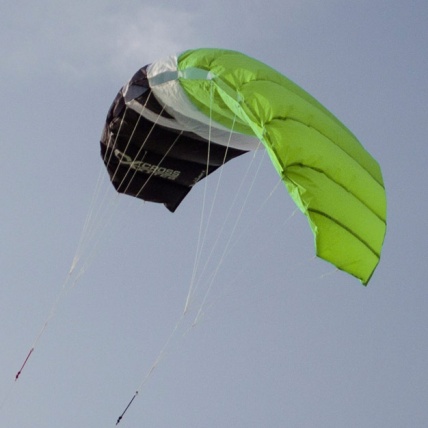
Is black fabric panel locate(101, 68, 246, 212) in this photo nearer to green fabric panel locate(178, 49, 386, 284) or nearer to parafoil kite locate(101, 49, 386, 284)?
parafoil kite locate(101, 49, 386, 284)

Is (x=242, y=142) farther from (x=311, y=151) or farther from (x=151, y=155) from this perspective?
(x=311, y=151)

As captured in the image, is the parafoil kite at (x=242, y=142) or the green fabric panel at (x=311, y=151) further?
the parafoil kite at (x=242, y=142)

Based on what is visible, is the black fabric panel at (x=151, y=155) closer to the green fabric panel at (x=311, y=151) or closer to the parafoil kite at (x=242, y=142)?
the parafoil kite at (x=242, y=142)

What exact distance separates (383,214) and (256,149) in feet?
9.02

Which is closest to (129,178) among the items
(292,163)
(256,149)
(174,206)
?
(174,206)

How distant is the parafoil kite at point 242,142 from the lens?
11.7 m

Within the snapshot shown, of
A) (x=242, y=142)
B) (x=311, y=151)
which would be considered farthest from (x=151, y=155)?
(x=311, y=151)

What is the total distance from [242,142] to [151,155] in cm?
132

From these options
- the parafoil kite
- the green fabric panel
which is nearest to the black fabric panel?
the parafoil kite

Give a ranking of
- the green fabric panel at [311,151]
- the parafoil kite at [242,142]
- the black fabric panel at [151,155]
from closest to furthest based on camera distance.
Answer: the green fabric panel at [311,151] < the parafoil kite at [242,142] < the black fabric panel at [151,155]

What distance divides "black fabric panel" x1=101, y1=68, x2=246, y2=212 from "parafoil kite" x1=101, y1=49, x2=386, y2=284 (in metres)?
0.01

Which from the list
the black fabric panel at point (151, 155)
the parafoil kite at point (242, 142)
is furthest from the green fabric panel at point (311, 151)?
the black fabric panel at point (151, 155)

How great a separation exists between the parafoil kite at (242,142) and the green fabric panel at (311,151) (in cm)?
1

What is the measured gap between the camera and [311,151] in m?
11.8
